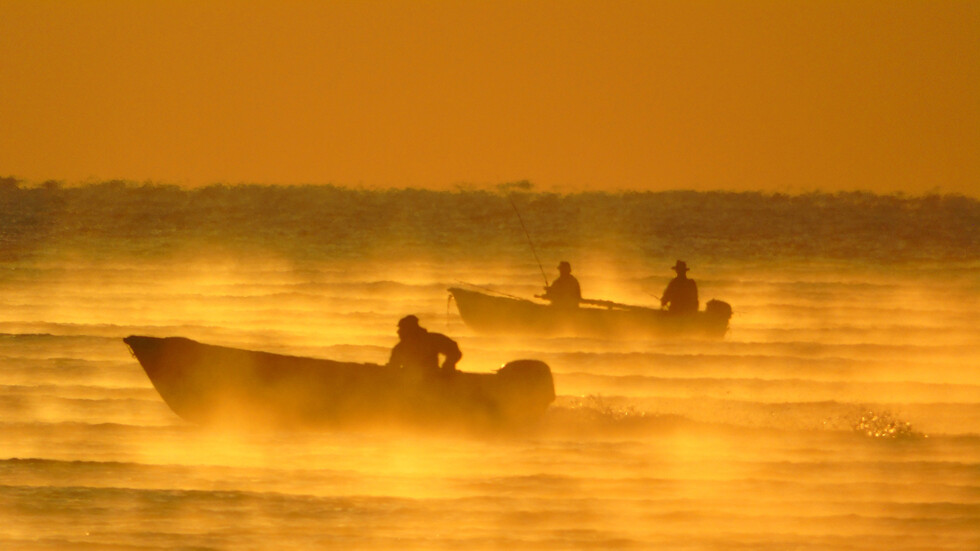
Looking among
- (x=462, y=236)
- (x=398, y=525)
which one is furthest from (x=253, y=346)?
(x=462, y=236)

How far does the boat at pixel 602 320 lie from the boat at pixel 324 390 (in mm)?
8359

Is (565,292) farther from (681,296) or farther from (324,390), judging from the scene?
(324,390)

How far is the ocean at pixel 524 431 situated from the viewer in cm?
1424

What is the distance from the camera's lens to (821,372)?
2573 cm

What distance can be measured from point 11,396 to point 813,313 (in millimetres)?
18973

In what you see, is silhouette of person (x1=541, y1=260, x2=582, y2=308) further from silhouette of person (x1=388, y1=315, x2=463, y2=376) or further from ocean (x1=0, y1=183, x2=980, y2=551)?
silhouette of person (x1=388, y1=315, x2=463, y2=376)

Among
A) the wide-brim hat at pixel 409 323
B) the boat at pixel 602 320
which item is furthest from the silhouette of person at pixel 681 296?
the wide-brim hat at pixel 409 323

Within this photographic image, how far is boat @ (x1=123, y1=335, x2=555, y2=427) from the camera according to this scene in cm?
1838

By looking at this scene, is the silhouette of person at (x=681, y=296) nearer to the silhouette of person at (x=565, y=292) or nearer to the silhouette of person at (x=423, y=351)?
the silhouette of person at (x=565, y=292)

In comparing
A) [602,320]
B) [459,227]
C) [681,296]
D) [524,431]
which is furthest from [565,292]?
[459,227]

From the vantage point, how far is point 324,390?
18.6m

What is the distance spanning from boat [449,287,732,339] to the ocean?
0.37 meters

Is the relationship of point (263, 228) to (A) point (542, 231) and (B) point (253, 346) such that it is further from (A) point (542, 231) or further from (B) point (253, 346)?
(B) point (253, 346)

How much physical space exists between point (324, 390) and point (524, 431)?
219 centimetres
